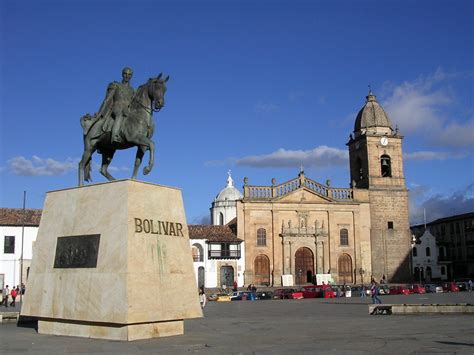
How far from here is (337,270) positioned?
55.2 meters

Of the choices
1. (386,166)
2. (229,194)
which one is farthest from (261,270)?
(229,194)

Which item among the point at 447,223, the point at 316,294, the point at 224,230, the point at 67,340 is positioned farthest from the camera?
the point at 447,223

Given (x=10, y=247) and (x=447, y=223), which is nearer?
(x=10, y=247)

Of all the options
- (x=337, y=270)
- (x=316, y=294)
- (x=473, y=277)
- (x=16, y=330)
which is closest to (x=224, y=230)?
(x=337, y=270)

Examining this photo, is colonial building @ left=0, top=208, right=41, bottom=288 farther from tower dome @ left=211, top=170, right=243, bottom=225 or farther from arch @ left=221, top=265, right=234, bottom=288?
tower dome @ left=211, top=170, right=243, bottom=225

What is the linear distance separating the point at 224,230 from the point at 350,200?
12814 millimetres

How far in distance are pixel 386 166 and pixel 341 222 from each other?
7502mm

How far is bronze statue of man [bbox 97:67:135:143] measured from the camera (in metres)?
12.9

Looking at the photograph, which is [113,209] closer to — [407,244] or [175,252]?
[175,252]

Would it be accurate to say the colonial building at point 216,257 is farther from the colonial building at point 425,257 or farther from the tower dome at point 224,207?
the colonial building at point 425,257

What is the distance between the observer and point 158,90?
12602mm

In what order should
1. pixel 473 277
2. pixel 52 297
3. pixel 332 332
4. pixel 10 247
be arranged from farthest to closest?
pixel 473 277
pixel 10 247
pixel 332 332
pixel 52 297

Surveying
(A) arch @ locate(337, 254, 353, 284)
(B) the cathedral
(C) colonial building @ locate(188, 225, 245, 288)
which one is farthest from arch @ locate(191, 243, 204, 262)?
(A) arch @ locate(337, 254, 353, 284)

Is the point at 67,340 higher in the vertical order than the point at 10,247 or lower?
lower
